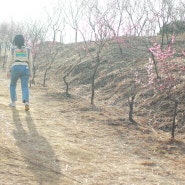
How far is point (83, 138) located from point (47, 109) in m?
3.42

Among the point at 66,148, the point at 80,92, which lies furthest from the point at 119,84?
the point at 66,148

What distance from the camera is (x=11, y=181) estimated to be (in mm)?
3674

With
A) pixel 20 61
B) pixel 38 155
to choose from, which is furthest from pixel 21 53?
pixel 38 155

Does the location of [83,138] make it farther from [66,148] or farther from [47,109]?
[47,109]

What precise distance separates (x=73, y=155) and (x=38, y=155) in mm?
658

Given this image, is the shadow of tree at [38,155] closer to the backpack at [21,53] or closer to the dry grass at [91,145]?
the dry grass at [91,145]

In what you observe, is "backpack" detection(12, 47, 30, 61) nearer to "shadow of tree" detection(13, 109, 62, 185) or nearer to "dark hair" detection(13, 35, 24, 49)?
"dark hair" detection(13, 35, 24, 49)

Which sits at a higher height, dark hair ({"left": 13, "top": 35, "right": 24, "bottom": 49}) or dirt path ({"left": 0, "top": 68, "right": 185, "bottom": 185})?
dark hair ({"left": 13, "top": 35, "right": 24, "bottom": 49})

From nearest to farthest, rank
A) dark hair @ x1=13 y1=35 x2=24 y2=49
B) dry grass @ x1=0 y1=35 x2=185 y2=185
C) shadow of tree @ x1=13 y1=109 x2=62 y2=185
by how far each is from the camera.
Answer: shadow of tree @ x1=13 y1=109 x2=62 y2=185, dry grass @ x1=0 y1=35 x2=185 y2=185, dark hair @ x1=13 y1=35 x2=24 y2=49

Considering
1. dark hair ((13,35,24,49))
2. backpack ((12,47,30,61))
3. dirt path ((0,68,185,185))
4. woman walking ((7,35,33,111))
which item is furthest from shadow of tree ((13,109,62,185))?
dark hair ((13,35,24,49))

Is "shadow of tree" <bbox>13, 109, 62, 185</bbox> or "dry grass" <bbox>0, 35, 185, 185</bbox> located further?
"dry grass" <bbox>0, 35, 185, 185</bbox>

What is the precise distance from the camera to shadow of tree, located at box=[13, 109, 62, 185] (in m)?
4.02

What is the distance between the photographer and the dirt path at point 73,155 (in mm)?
4109

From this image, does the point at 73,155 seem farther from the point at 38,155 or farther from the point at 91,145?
the point at 91,145
